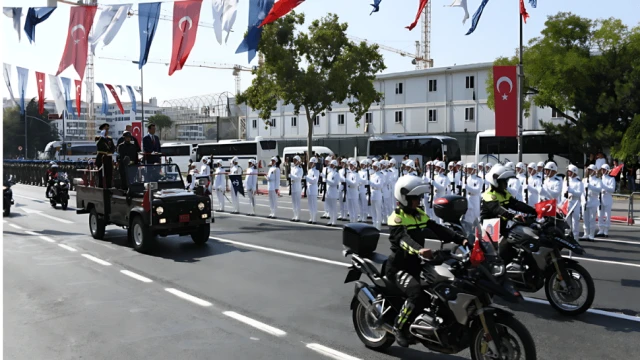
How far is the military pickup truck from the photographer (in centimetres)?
1272

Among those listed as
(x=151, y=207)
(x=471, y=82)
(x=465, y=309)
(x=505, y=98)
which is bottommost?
(x=465, y=309)

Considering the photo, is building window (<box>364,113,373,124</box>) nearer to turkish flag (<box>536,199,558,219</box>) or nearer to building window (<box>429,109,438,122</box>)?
building window (<box>429,109,438,122</box>)

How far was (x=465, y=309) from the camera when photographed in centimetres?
509

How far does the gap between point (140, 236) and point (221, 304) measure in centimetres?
527

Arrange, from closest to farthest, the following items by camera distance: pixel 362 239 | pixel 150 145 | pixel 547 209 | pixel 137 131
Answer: pixel 362 239 → pixel 547 209 → pixel 150 145 → pixel 137 131

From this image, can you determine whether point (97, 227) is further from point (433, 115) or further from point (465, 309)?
point (433, 115)

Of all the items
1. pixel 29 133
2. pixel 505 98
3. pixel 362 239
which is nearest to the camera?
pixel 362 239

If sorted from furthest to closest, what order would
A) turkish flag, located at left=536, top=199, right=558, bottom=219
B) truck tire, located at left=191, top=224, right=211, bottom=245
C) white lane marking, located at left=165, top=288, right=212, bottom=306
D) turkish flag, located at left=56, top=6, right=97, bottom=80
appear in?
turkish flag, located at left=56, top=6, right=97, bottom=80 → truck tire, located at left=191, top=224, right=211, bottom=245 → white lane marking, located at left=165, top=288, right=212, bottom=306 → turkish flag, located at left=536, top=199, right=558, bottom=219

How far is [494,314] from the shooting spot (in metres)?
5.03

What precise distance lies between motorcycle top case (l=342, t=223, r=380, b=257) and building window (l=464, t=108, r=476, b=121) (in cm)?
4865

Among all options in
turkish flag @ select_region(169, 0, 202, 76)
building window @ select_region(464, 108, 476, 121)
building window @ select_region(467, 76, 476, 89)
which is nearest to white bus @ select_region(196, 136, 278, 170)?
building window @ select_region(464, 108, 476, 121)

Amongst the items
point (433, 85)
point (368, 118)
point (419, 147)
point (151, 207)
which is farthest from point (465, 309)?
point (368, 118)

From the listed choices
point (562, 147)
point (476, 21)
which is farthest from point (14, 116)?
point (476, 21)

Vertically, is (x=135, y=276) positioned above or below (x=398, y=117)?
below
